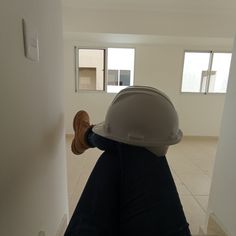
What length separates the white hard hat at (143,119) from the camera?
0.62 m

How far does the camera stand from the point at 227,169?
1203mm

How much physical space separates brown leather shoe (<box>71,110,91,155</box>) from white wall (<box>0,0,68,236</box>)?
0.48ft

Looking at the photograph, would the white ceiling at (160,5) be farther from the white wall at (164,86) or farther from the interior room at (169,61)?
the white wall at (164,86)

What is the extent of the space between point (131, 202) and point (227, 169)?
35.1 inches

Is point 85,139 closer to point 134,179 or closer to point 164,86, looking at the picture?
point 134,179

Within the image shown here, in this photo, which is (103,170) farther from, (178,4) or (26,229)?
(178,4)

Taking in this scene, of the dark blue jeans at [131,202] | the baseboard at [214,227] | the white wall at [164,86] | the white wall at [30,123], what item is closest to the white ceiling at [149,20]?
the white wall at [164,86]

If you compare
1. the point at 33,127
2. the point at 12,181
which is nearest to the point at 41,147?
the point at 33,127

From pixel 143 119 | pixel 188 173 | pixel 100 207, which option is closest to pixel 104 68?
pixel 188 173

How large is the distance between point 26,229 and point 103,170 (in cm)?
40

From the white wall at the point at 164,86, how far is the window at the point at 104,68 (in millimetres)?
125

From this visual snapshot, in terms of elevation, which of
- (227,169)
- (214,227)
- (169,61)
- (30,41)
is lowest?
(214,227)

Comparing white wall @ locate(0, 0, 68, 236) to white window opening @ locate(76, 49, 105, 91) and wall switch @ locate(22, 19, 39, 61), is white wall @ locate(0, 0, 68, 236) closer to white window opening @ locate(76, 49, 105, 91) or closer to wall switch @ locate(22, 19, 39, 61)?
wall switch @ locate(22, 19, 39, 61)

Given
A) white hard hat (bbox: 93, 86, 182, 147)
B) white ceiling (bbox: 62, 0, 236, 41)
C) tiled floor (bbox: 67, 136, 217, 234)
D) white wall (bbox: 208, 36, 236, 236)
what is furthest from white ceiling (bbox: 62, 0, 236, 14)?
white hard hat (bbox: 93, 86, 182, 147)
